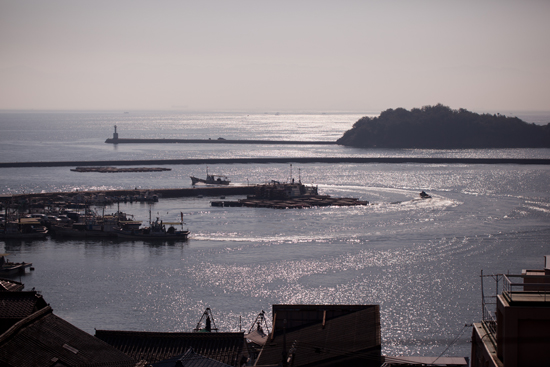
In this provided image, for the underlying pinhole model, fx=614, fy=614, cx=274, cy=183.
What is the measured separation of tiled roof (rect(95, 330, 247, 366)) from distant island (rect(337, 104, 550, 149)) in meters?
112

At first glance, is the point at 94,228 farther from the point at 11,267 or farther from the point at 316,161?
the point at 316,161

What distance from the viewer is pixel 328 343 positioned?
9188 millimetres

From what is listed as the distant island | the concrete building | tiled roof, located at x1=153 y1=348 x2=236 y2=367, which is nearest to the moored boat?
A: tiled roof, located at x1=153 y1=348 x2=236 y2=367

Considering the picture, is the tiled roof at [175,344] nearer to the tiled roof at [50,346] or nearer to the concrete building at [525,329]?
the tiled roof at [50,346]

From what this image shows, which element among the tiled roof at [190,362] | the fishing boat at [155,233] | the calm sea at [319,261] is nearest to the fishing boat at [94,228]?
the fishing boat at [155,233]

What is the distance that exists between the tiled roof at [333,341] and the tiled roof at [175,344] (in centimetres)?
71

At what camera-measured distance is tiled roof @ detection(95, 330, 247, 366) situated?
9.73m

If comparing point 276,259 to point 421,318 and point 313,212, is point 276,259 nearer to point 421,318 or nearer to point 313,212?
point 421,318

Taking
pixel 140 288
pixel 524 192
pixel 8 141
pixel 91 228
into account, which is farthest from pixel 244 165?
pixel 8 141

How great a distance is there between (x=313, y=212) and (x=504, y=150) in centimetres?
7874

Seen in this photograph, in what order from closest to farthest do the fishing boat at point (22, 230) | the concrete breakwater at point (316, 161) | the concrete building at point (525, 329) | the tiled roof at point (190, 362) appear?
the concrete building at point (525, 329)
the tiled roof at point (190, 362)
the fishing boat at point (22, 230)
the concrete breakwater at point (316, 161)

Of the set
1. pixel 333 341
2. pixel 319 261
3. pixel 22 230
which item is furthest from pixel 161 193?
pixel 333 341

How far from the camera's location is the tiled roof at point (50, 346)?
6.86 m

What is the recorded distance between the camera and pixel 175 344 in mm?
9859
